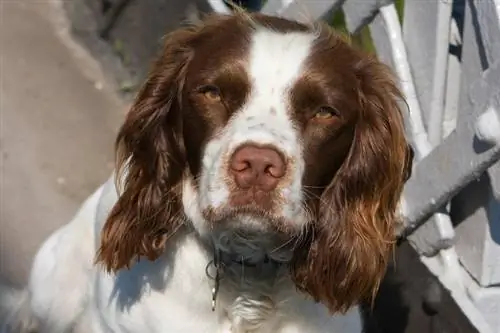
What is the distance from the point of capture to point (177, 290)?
121 inches

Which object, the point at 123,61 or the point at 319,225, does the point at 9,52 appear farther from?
the point at 319,225

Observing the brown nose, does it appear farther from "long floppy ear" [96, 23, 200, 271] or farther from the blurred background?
the blurred background

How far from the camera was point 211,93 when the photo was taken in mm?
2863

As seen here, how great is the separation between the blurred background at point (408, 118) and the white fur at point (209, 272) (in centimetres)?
50

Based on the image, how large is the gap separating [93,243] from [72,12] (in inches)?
83.9

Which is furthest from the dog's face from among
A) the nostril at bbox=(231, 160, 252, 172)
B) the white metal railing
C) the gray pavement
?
the gray pavement

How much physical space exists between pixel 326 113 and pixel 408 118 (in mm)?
928

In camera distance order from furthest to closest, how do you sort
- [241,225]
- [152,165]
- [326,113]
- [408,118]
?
[408,118]
[152,165]
[326,113]
[241,225]

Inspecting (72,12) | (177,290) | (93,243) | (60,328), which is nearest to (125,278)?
(177,290)

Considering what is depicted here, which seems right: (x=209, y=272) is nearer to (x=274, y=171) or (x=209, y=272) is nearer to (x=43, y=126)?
(x=274, y=171)

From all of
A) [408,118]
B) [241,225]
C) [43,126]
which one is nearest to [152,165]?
[241,225]

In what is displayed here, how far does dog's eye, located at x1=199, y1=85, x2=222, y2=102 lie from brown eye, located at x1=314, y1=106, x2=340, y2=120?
0.25 meters

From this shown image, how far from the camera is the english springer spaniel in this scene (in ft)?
9.16

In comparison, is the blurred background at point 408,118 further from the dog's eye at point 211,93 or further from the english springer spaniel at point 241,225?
the dog's eye at point 211,93
